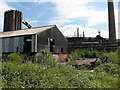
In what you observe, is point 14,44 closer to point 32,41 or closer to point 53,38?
point 32,41

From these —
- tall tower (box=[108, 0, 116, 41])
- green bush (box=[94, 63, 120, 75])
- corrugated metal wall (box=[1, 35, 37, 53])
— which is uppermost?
tall tower (box=[108, 0, 116, 41])

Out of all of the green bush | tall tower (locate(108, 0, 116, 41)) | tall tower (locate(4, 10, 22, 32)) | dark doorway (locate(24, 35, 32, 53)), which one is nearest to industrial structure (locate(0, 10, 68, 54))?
dark doorway (locate(24, 35, 32, 53))

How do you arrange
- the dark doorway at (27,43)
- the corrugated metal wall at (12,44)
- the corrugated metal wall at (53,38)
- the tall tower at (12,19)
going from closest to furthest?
1. the dark doorway at (27,43)
2. the corrugated metal wall at (53,38)
3. the corrugated metal wall at (12,44)
4. the tall tower at (12,19)

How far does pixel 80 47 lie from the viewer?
28438 mm

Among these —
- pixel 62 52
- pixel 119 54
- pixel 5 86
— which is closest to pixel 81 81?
pixel 5 86

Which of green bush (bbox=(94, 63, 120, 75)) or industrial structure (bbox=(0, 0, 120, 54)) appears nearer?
green bush (bbox=(94, 63, 120, 75))

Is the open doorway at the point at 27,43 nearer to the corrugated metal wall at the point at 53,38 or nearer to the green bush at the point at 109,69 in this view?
the corrugated metal wall at the point at 53,38

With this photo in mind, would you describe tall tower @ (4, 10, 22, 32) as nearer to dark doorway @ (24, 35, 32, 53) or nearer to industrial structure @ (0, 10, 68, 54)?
industrial structure @ (0, 10, 68, 54)

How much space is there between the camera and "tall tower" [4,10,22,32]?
103 feet

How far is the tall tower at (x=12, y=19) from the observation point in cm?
3145

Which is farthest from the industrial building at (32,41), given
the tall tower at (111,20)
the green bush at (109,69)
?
the tall tower at (111,20)

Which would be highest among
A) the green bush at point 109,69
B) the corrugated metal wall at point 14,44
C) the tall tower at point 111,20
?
the tall tower at point 111,20

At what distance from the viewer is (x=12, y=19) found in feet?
103

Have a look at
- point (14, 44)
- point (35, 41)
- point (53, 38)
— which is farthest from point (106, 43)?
point (14, 44)
